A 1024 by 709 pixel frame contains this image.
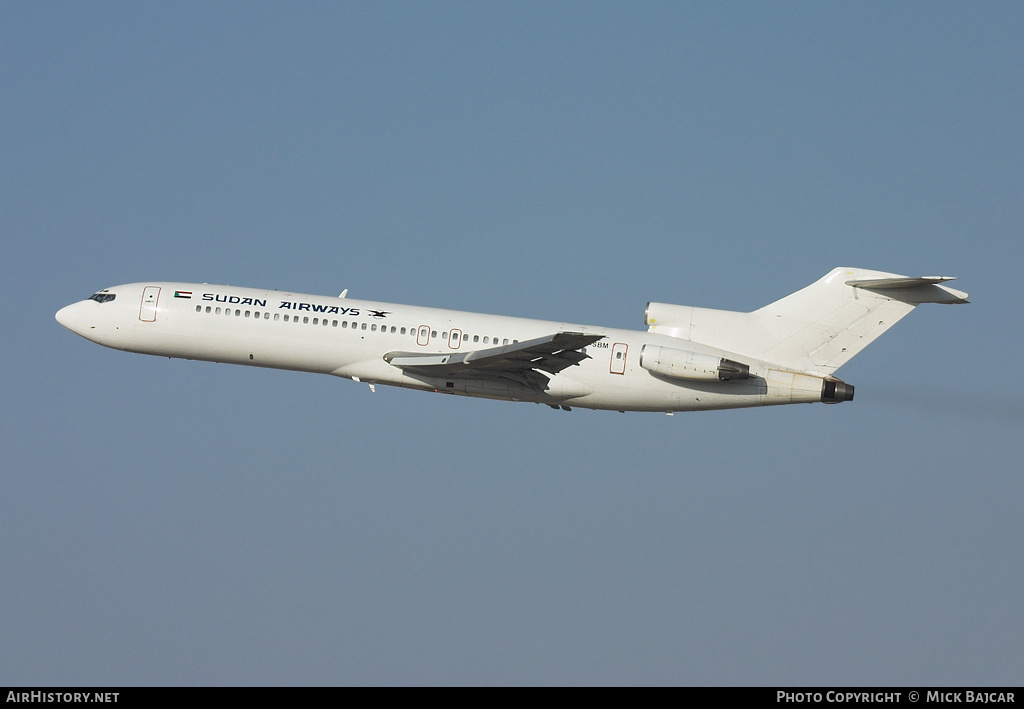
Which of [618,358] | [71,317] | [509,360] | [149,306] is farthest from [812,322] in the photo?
[71,317]

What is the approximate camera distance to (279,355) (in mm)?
37219

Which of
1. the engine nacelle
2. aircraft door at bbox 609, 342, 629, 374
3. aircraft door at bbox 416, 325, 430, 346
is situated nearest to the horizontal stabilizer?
the engine nacelle

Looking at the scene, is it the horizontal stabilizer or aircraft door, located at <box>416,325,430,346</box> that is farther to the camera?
aircraft door, located at <box>416,325,430,346</box>

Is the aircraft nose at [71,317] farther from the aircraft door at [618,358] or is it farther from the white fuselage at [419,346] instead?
the aircraft door at [618,358]

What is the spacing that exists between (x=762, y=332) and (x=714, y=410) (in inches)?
110

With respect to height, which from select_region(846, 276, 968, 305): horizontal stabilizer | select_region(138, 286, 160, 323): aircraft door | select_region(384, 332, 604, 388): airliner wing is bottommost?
select_region(384, 332, 604, 388): airliner wing

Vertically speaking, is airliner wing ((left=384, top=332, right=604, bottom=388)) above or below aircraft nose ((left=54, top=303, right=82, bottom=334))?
below

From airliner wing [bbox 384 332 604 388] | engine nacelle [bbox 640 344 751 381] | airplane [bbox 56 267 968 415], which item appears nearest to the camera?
airliner wing [bbox 384 332 604 388]

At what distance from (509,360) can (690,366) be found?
536cm

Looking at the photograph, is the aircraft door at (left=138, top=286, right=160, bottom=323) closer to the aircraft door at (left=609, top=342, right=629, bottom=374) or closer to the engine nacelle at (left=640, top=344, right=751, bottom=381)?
the aircraft door at (left=609, top=342, right=629, bottom=374)

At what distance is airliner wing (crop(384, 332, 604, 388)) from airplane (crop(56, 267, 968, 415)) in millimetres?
67

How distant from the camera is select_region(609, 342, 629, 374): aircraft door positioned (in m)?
36.3

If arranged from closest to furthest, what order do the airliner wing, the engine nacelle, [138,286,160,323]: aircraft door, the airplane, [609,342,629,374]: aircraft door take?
the airliner wing, the engine nacelle, the airplane, [609,342,629,374]: aircraft door, [138,286,160,323]: aircraft door
